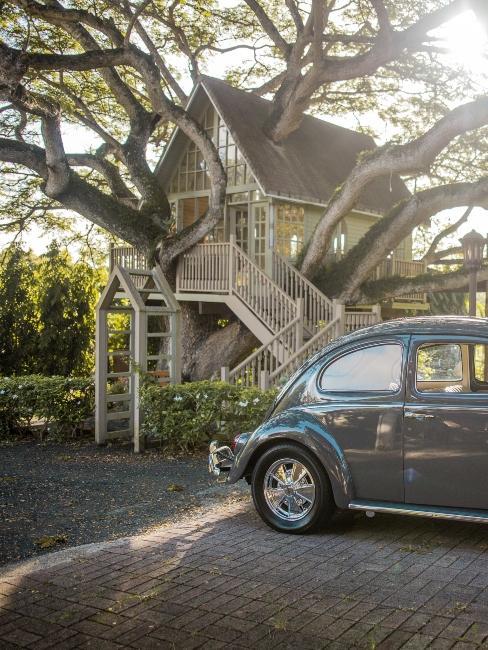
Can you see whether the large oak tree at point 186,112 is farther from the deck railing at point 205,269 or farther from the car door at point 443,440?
the car door at point 443,440

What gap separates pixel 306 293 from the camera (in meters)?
20.6

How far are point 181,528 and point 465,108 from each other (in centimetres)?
1342

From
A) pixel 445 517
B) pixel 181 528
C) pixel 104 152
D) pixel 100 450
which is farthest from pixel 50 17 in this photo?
pixel 445 517

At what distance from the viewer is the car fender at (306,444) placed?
273 inches

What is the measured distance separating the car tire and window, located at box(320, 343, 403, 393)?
0.72m

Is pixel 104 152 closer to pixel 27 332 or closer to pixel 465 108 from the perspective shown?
pixel 27 332

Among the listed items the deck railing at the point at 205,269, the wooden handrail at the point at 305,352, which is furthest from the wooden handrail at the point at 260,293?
the wooden handrail at the point at 305,352

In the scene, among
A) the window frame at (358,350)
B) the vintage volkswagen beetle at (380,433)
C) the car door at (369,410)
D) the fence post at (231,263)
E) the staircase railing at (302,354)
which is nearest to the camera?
the vintage volkswagen beetle at (380,433)

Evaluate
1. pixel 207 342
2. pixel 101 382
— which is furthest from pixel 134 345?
pixel 207 342

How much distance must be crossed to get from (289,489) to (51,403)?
768 centimetres

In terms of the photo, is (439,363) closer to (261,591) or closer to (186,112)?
(261,591)

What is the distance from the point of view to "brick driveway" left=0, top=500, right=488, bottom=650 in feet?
15.5

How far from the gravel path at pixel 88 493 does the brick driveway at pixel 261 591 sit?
2.44 ft

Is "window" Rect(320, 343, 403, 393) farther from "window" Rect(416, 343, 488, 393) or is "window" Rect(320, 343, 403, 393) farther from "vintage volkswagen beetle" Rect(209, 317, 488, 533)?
"window" Rect(416, 343, 488, 393)
